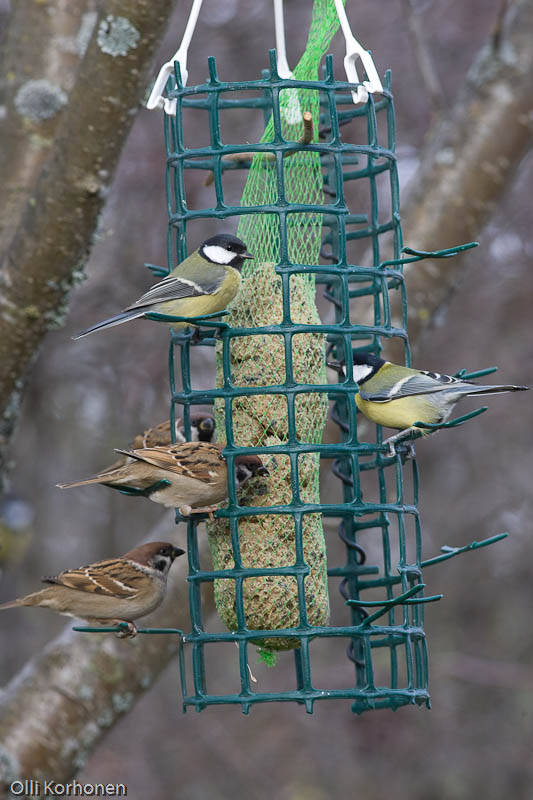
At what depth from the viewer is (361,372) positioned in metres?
5.26

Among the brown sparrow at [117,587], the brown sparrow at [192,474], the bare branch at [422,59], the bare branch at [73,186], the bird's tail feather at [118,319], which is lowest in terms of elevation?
the brown sparrow at [117,587]

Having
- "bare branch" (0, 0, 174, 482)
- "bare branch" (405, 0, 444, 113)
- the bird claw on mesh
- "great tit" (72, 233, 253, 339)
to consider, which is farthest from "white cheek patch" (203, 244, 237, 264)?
"bare branch" (405, 0, 444, 113)

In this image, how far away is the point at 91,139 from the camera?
5.34 metres

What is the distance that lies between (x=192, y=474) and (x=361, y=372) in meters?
1.03

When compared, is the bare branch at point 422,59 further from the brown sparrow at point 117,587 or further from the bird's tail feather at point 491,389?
the brown sparrow at point 117,587

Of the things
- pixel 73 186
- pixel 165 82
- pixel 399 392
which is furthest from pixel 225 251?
pixel 399 392

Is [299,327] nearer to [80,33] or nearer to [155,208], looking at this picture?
[80,33]

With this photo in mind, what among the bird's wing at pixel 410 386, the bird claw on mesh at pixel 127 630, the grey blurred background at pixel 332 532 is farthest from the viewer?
the grey blurred background at pixel 332 532

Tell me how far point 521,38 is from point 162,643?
453 centimetres

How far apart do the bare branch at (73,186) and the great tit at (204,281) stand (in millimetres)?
747

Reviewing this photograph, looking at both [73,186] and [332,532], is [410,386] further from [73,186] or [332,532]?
[332,532]

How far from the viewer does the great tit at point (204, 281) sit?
500 centimetres

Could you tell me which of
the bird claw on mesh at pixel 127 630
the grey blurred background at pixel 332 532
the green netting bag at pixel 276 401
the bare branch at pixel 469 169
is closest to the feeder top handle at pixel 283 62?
the green netting bag at pixel 276 401

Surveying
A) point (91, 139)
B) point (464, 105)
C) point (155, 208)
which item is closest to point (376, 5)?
point (155, 208)
